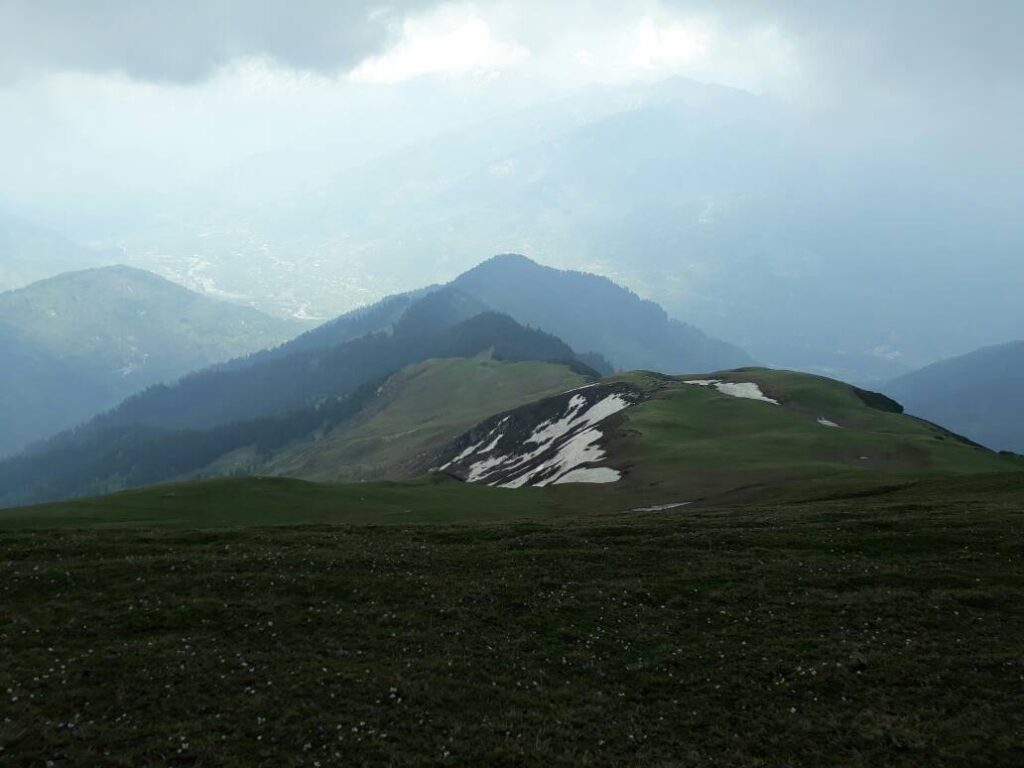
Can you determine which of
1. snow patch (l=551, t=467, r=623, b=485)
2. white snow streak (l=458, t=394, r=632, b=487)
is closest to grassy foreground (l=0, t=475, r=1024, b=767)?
snow patch (l=551, t=467, r=623, b=485)

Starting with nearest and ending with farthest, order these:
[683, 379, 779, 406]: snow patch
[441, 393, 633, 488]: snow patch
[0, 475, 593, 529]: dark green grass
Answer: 1. [0, 475, 593, 529]: dark green grass
2. [441, 393, 633, 488]: snow patch
3. [683, 379, 779, 406]: snow patch

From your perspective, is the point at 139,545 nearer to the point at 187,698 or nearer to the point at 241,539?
the point at 241,539

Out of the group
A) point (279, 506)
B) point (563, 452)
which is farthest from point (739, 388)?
point (279, 506)

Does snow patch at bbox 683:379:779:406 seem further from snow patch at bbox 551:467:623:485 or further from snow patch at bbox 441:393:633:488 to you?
snow patch at bbox 551:467:623:485

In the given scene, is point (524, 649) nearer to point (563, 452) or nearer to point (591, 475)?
point (591, 475)

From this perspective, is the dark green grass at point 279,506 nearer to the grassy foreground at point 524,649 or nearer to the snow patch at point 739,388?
the grassy foreground at point 524,649

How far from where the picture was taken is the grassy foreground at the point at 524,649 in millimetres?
17797

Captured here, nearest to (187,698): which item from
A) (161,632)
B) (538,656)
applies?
(161,632)

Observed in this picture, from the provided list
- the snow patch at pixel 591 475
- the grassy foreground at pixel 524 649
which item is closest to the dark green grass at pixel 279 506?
the snow patch at pixel 591 475

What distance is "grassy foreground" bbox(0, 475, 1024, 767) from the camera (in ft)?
58.4

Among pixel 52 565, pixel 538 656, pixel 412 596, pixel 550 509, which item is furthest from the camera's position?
pixel 550 509

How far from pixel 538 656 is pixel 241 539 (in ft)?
69.1

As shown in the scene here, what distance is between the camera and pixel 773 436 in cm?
8800

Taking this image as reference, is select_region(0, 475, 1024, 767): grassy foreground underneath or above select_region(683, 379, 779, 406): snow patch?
underneath
